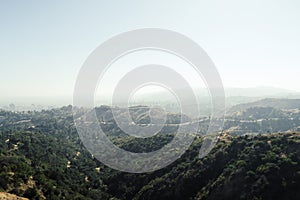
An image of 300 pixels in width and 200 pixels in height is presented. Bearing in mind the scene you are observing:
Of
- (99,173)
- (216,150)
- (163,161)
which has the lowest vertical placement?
(99,173)

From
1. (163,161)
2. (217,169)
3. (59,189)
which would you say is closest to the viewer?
(59,189)

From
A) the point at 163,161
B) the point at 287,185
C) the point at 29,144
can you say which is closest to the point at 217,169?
the point at 287,185

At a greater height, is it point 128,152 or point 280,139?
point 280,139

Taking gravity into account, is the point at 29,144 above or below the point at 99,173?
above

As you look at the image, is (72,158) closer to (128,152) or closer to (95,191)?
(128,152)

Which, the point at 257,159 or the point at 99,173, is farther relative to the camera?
the point at 99,173

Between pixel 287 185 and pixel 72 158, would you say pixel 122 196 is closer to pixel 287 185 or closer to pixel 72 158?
pixel 287 185

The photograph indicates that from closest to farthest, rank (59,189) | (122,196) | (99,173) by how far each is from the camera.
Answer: (59,189), (122,196), (99,173)

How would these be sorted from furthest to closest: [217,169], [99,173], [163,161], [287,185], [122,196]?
[99,173] → [163,161] → [122,196] → [217,169] → [287,185]

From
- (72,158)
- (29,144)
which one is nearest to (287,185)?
(72,158)
